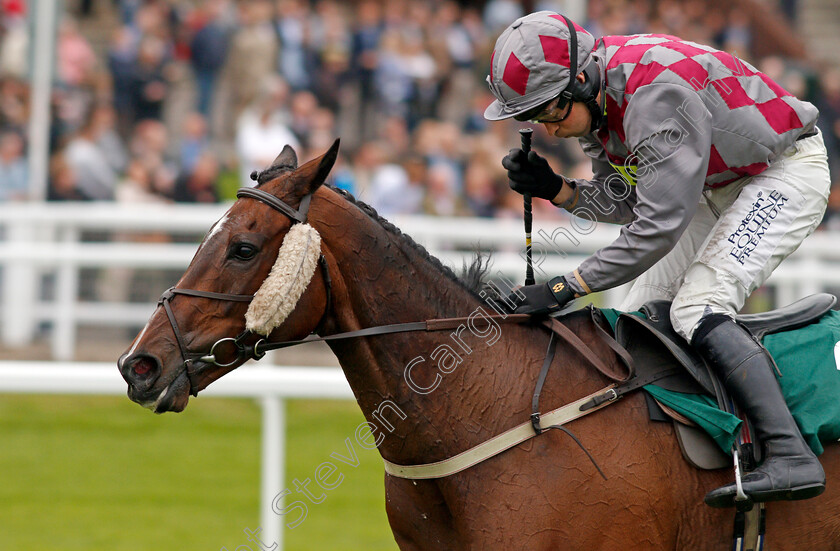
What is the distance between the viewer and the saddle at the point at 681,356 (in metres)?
3.34

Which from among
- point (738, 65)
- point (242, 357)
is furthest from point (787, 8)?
point (242, 357)

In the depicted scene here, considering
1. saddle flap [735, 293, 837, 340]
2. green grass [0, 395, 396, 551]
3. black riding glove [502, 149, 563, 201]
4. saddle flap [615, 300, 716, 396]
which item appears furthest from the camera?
green grass [0, 395, 396, 551]

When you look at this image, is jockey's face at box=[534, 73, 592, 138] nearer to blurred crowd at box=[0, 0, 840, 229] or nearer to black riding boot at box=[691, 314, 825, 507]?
black riding boot at box=[691, 314, 825, 507]

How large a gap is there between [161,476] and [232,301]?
168 inches

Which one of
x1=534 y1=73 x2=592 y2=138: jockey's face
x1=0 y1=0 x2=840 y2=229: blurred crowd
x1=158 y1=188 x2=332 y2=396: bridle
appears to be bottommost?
x1=0 y1=0 x2=840 y2=229: blurred crowd

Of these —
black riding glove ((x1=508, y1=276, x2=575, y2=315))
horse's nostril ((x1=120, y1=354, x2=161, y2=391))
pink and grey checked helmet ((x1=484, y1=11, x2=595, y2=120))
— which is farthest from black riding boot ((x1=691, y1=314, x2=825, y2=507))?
horse's nostril ((x1=120, y1=354, x2=161, y2=391))

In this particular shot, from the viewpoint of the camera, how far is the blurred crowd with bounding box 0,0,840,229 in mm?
10125

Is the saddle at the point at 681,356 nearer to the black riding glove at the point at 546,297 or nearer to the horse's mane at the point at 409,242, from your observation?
the black riding glove at the point at 546,297

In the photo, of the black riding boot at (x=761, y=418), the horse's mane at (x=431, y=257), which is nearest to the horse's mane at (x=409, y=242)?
the horse's mane at (x=431, y=257)

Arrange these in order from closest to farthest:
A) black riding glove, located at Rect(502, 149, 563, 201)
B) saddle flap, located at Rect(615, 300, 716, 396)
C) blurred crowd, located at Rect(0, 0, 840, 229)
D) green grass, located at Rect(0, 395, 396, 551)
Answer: saddle flap, located at Rect(615, 300, 716, 396) → black riding glove, located at Rect(502, 149, 563, 201) → green grass, located at Rect(0, 395, 396, 551) → blurred crowd, located at Rect(0, 0, 840, 229)

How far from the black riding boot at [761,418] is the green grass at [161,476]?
291 centimetres

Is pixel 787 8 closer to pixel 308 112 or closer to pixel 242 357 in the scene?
pixel 308 112

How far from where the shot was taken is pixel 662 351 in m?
3.48

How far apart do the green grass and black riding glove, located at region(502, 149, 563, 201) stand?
2.64 m
